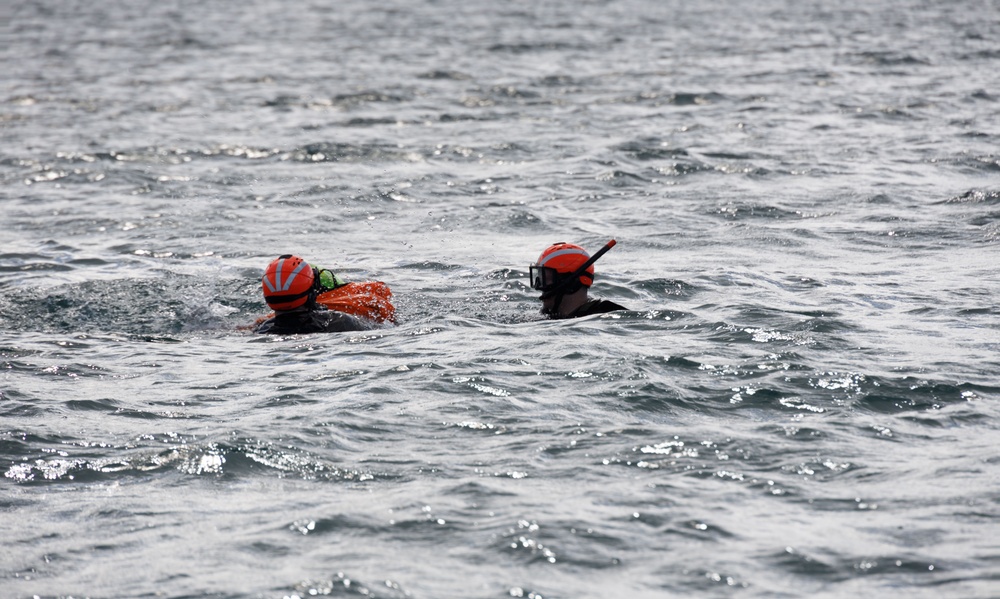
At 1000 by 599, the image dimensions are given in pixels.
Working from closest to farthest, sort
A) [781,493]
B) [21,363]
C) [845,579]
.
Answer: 1. [845,579]
2. [781,493]
3. [21,363]

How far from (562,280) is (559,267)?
16cm

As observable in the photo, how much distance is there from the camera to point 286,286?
11078 mm

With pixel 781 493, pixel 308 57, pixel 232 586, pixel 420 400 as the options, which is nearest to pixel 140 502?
pixel 232 586

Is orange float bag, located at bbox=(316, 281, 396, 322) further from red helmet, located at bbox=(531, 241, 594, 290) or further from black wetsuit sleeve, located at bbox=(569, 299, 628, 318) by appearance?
black wetsuit sleeve, located at bbox=(569, 299, 628, 318)

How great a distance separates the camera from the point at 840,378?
8656mm

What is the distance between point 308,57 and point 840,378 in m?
28.1

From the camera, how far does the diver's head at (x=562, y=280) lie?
1120 centimetres

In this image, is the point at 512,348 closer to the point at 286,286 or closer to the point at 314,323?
the point at 314,323

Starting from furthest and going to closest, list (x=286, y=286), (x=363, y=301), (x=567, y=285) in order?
1. (x=363, y=301)
2. (x=567, y=285)
3. (x=286, y=286)

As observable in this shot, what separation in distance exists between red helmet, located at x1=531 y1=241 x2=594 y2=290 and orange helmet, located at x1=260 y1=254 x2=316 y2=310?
209 centimetres

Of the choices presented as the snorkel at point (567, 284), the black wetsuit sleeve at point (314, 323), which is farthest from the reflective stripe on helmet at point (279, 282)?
the snorkel at point (567, 284)

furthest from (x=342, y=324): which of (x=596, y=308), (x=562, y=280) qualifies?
(x=596, y=308)

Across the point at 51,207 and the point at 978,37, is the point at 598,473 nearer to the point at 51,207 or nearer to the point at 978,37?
the point at 51,207

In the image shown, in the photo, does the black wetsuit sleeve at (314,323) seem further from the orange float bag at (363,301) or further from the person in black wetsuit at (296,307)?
the orange float bag at (363,301)
